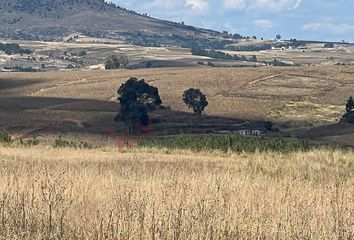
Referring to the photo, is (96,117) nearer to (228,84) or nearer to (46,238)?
(228,84)

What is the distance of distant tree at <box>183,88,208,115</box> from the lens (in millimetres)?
87562

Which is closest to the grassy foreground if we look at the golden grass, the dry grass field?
the dry grass field

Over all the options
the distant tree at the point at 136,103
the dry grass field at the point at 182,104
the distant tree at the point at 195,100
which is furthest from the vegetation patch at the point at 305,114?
the distant tree at the point at 136,103

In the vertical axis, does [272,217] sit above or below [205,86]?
above

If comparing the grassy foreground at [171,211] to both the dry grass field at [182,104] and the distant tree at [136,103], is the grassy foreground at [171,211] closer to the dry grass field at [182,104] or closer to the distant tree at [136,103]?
the dry grass field at [182,104]

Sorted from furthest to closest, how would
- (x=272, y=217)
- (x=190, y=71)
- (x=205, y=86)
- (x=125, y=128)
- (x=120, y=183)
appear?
(x=190, y=71) → (x=205, y=86) → (x=125, y=128) → (x=120, y=183) → (x=272, y=217)

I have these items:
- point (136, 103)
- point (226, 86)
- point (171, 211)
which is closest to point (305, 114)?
point (136, 103)

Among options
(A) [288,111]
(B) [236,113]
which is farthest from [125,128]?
(A) [288,111]

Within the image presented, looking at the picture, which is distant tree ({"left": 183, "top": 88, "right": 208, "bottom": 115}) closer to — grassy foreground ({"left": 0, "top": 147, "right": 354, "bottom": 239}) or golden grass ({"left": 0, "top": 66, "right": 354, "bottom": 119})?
golden grass ({"left": 0, "top": 66, "right": 354, "bottom": 119})

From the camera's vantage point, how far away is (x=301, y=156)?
29.0 meters

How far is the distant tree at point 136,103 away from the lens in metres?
71.2

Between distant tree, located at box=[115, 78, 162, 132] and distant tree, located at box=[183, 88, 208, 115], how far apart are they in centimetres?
924

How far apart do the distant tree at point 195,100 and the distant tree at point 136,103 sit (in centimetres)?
924

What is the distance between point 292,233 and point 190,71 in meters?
116
